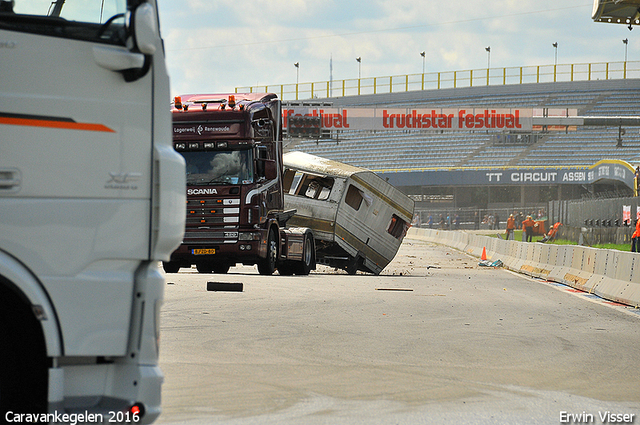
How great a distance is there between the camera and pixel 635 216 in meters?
33.4

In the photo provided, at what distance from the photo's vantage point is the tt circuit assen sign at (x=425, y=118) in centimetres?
4881

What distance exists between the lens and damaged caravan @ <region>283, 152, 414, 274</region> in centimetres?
2236

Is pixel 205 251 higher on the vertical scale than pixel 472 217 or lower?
higher

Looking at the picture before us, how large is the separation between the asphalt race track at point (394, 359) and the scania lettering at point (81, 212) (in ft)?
4.85

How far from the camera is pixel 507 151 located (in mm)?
73000

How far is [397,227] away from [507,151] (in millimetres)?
51625

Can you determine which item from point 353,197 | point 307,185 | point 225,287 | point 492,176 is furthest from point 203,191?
point 492,176

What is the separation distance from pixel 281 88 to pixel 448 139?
16.4m

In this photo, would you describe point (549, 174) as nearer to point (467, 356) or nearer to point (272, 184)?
point (272, 184)

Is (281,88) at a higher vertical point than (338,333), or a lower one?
higher

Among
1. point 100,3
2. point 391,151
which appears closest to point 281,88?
point 391,151

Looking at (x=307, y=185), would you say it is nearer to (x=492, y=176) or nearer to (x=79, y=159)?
(x=79, y=159)

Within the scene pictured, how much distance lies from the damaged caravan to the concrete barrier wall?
12.9 ft

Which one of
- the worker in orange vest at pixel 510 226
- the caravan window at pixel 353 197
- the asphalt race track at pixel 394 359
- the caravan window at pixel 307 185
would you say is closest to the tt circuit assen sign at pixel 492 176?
the worker in orange vest at pixel 510 226
